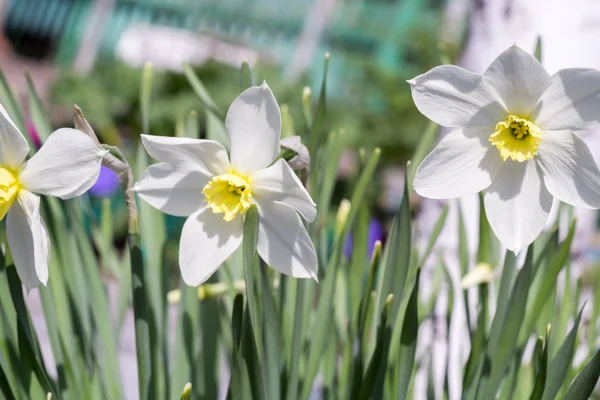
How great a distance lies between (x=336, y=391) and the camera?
64 centimetres

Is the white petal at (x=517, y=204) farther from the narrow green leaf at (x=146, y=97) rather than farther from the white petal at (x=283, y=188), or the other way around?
the narrow green leaf at (x=146, y=97)

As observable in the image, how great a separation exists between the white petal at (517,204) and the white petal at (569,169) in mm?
11

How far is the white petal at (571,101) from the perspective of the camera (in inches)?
15.4

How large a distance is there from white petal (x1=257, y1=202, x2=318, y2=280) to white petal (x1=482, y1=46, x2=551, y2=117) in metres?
0.16

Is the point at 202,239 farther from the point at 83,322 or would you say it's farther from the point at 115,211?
the point at 115,211

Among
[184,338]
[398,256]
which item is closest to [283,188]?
[398,256]

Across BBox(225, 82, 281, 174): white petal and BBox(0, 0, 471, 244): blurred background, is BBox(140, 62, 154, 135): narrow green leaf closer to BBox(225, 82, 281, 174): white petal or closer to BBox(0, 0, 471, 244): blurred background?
BBox(225, 82, 281, 174): white petal

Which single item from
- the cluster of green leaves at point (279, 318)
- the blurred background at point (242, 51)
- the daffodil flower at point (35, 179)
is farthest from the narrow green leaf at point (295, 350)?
the blurred background at point (242, 51)

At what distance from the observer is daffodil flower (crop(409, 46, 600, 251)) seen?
1.33ft

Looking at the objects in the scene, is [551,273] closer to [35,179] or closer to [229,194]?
[229,194]

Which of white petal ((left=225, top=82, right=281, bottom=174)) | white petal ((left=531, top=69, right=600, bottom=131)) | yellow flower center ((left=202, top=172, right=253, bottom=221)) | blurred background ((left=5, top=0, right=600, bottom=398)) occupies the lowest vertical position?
yellow flower center ((left=202, top=172, right=253, bottom=221))

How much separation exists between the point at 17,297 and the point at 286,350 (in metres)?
0.24

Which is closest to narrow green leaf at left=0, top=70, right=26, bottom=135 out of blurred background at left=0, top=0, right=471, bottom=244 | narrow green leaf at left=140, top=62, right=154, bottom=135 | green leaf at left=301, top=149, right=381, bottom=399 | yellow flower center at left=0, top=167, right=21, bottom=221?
narrow green leaf at left=140, top=62, right=154, bottom=135

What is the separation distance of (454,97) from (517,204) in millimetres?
86
